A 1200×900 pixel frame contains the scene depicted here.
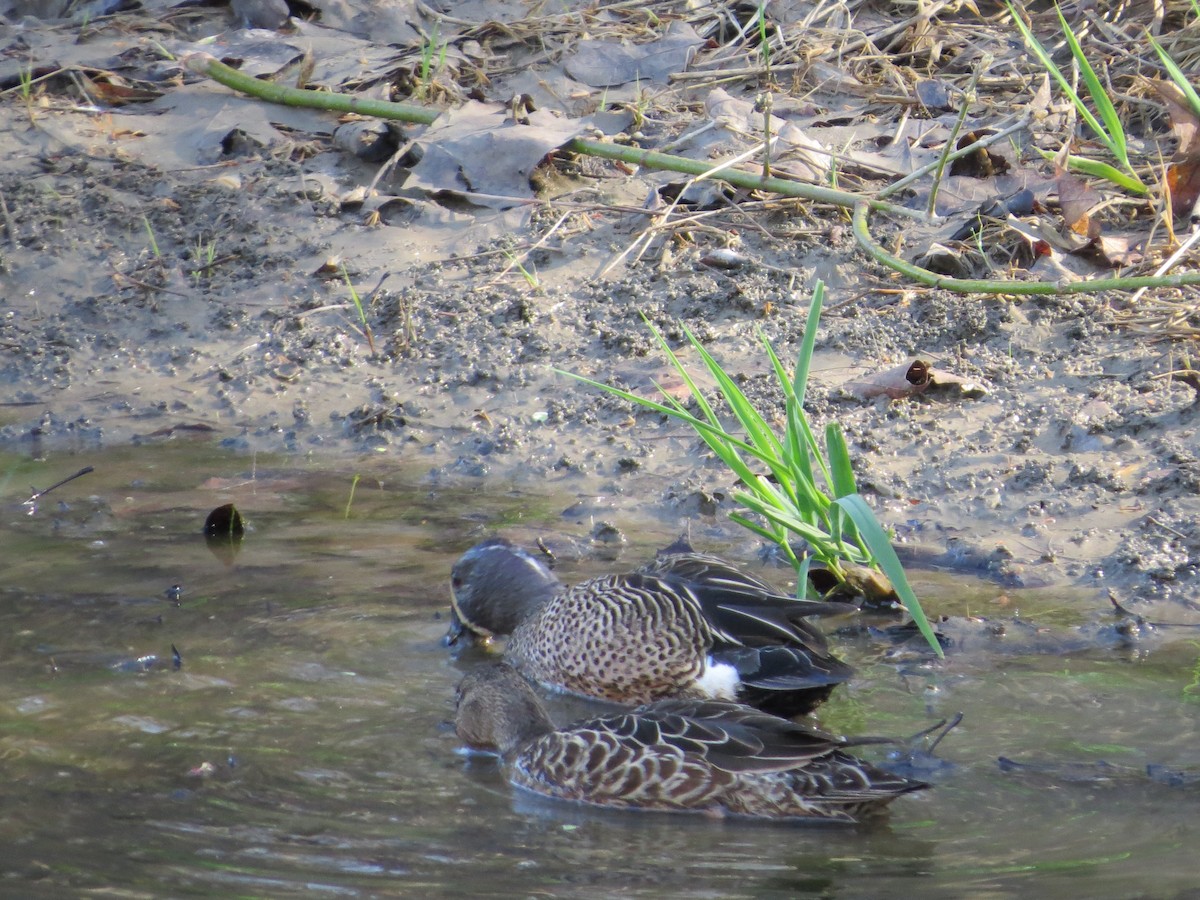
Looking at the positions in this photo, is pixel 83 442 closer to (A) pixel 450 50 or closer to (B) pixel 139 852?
(A) pixel 450 50

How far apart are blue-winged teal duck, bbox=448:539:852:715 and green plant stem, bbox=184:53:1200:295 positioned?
1819mm

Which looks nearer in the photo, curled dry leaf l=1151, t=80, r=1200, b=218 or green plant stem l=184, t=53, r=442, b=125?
curled dry leaf l=1151, t=80, r=1200, b=218

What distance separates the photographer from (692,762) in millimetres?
3799

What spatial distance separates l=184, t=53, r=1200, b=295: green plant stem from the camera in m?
5.68

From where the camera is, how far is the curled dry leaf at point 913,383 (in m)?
6.14

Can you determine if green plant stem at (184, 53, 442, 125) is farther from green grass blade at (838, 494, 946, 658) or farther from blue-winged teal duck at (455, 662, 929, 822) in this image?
green grass blade at (838, 494, 946, 658)

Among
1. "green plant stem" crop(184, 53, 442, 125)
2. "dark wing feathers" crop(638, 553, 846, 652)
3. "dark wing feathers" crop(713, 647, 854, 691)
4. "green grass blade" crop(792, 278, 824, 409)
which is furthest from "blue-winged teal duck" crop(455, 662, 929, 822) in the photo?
"green plant stem" crop(184, 53, 442, 125)

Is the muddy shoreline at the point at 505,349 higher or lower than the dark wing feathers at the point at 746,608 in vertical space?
lower

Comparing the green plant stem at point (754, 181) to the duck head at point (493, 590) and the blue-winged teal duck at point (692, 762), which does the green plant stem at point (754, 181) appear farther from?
the blue-winged teal duck at point (692, 762)

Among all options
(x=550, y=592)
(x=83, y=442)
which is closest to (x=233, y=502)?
(x=83, y=442)

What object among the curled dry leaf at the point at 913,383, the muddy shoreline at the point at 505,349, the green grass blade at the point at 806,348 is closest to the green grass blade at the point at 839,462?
the green grass blade at the point at 806,348

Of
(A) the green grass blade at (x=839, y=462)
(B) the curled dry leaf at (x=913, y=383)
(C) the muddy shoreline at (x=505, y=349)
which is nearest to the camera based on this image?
(A) the green grass blade at (x=839, y=462)

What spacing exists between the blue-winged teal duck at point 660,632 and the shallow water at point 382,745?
0.56 feet

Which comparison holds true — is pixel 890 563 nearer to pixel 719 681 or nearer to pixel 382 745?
pixel 719 681
